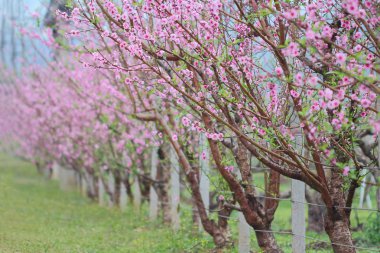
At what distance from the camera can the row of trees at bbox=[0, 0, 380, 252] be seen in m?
4.72

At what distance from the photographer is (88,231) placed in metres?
12.5

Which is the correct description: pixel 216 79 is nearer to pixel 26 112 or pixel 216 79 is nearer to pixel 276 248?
pixel 276 248

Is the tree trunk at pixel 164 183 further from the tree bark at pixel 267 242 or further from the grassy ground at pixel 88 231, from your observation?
the tree bark at pixel 267 242

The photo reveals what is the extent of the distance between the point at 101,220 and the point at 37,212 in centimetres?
174

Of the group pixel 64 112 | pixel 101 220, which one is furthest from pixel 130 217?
pixel 64 112

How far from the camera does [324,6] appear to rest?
5422 millimetres

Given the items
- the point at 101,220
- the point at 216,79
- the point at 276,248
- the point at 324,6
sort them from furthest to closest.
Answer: the point at 101,220, the point at 276,248, the point at 216,79, the point at 324,6

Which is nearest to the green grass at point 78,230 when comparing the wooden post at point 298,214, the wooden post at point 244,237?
the wooden post at point 244,237

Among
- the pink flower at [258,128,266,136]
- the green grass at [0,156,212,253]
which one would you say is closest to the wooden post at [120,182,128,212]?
the green grass at [0,156,212,253]

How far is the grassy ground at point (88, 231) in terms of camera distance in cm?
985

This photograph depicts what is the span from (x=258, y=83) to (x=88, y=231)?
6.80m

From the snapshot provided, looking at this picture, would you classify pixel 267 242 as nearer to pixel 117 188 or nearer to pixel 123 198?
pixel 123 198

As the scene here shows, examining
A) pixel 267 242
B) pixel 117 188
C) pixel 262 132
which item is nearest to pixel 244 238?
pixel 267 242

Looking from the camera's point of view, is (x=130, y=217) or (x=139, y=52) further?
(x=130, y=217)
